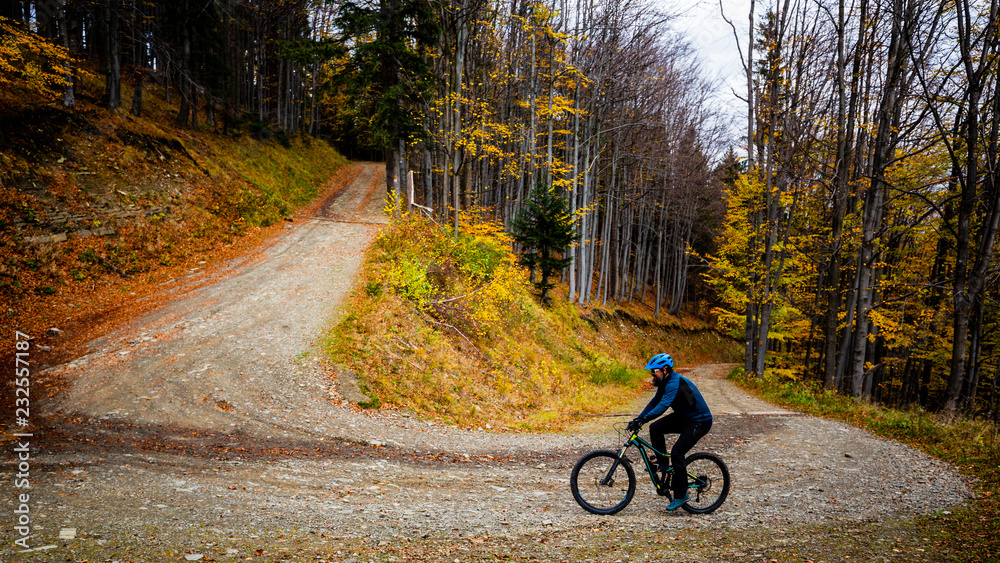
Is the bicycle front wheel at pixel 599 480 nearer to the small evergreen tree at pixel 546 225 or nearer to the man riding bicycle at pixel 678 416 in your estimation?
the man riding bicycle at pixel 678 416

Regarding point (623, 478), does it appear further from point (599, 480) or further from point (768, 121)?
point (768, 121)

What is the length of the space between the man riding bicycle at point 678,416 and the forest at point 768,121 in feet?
28.0

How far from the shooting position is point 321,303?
39.5 feet

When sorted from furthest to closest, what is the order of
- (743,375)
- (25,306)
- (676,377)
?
(743,375), (25,306), (676,377)

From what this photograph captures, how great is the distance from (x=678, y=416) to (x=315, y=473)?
4.56 m

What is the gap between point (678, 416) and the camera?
5.16 metres

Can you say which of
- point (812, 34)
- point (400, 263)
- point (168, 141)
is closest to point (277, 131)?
point (168, 141)

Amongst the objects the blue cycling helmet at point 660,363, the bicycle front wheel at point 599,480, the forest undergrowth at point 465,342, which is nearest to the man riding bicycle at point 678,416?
the blue cycling helmet at point 660,363

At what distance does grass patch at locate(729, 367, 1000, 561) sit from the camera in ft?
14.9

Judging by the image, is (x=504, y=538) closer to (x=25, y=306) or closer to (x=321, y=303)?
(x=321, y=303)

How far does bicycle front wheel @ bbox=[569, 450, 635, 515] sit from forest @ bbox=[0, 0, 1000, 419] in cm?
926

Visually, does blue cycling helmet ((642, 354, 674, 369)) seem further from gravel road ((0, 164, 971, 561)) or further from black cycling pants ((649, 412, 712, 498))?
gravel road ((0, 164, 971, 561))

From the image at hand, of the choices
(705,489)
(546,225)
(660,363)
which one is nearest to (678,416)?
(660,363)

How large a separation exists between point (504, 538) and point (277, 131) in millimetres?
33162
